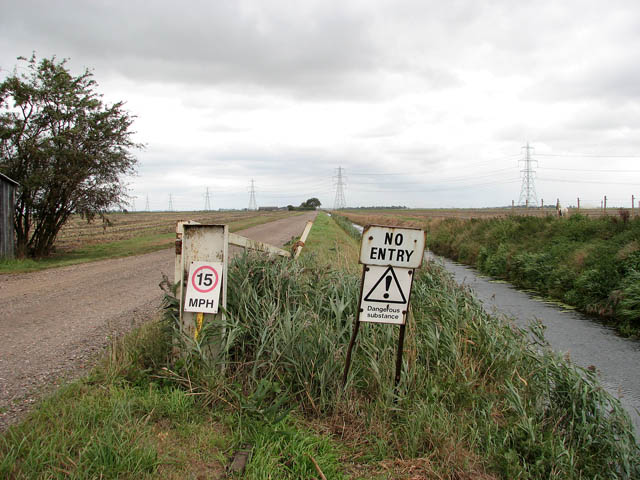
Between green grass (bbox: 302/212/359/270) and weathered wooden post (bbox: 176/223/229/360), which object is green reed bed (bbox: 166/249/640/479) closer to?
weathered wooden post (bbox: 176/223/229/360)

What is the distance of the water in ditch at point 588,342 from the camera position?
6.44 meters

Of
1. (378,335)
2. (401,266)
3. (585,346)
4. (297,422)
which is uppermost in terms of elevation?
(401,266)

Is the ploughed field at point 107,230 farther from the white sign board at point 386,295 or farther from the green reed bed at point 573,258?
the green reed bed at point 573,258

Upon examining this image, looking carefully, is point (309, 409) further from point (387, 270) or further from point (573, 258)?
point (573, 258)

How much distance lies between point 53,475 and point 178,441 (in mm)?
789

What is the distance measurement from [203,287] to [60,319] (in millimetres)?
3770

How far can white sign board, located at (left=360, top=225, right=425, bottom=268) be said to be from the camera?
390 centimetres

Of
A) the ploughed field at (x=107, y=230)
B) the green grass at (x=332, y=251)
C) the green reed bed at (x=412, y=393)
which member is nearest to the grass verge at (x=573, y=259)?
the green grass at (x=332, y=251)

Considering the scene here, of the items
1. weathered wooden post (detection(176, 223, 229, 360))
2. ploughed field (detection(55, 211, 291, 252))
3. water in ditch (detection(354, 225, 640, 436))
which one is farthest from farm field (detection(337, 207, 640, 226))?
weathered wooden post (detection(176, 223, 229, 360))

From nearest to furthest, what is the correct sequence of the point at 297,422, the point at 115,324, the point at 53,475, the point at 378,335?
the point at 53,475, the point at 297,422, the point at 378,335, the point at 115,324

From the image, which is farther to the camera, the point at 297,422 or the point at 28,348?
the point at 28,348

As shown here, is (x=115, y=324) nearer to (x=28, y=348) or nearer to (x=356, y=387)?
(x=28, y=348)

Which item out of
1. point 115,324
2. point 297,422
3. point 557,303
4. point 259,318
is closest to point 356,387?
point 297,422

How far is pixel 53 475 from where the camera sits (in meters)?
2.65
